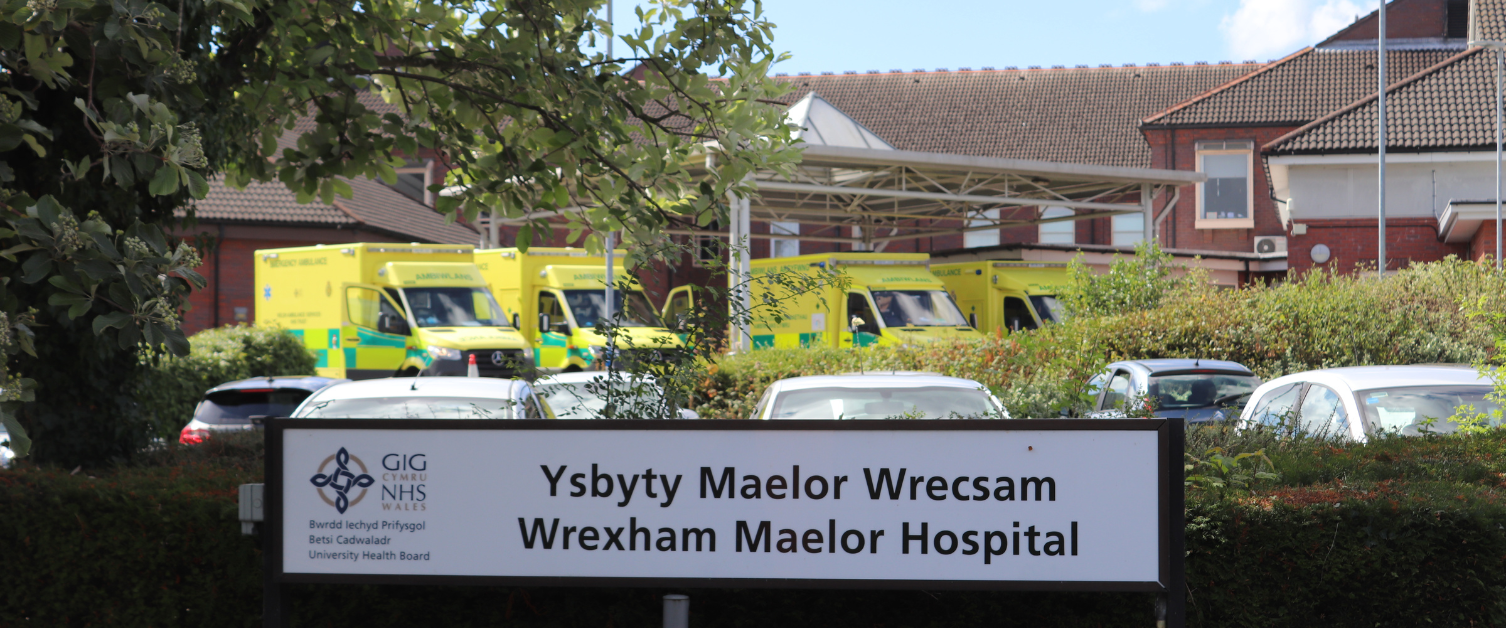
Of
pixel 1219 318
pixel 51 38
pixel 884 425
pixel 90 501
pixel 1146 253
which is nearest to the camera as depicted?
pixel 884 425

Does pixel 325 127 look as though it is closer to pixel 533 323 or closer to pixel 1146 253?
pixel 1146 253

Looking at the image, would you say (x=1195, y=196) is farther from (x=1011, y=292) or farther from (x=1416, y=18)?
(x=1011, y=292)

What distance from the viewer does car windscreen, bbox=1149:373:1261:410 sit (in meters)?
11.7

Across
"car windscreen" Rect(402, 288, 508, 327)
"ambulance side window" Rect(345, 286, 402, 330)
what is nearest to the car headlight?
"car windscreen" Rect(402, 288, 508, 327)

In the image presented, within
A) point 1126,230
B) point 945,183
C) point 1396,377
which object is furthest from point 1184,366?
point 1126,230

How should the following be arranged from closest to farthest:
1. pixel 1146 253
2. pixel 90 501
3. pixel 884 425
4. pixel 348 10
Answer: pixel 884 425 → pixel 90 501 → pixel 348 10 → pixel 1146 253

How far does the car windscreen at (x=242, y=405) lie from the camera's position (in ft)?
39.8

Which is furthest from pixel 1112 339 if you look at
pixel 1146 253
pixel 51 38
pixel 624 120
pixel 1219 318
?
pixel 51 38

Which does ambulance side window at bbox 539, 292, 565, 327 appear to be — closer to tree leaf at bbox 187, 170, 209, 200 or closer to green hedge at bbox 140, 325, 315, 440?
green hedge at bbox 140, 325, 315, 440

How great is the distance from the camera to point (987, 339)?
15.9 meters

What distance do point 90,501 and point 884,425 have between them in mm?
3516

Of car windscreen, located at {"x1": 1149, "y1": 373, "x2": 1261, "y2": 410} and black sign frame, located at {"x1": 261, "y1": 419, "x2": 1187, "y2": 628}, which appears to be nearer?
black sign frame, located at {"x1": 261, "y1": 419, "x2": 1187, "y2": 628}

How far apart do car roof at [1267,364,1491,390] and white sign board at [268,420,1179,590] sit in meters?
5.36

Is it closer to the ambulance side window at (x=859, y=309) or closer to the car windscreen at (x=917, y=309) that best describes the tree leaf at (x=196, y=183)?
the ambulance side window at (x=859, y=309)
